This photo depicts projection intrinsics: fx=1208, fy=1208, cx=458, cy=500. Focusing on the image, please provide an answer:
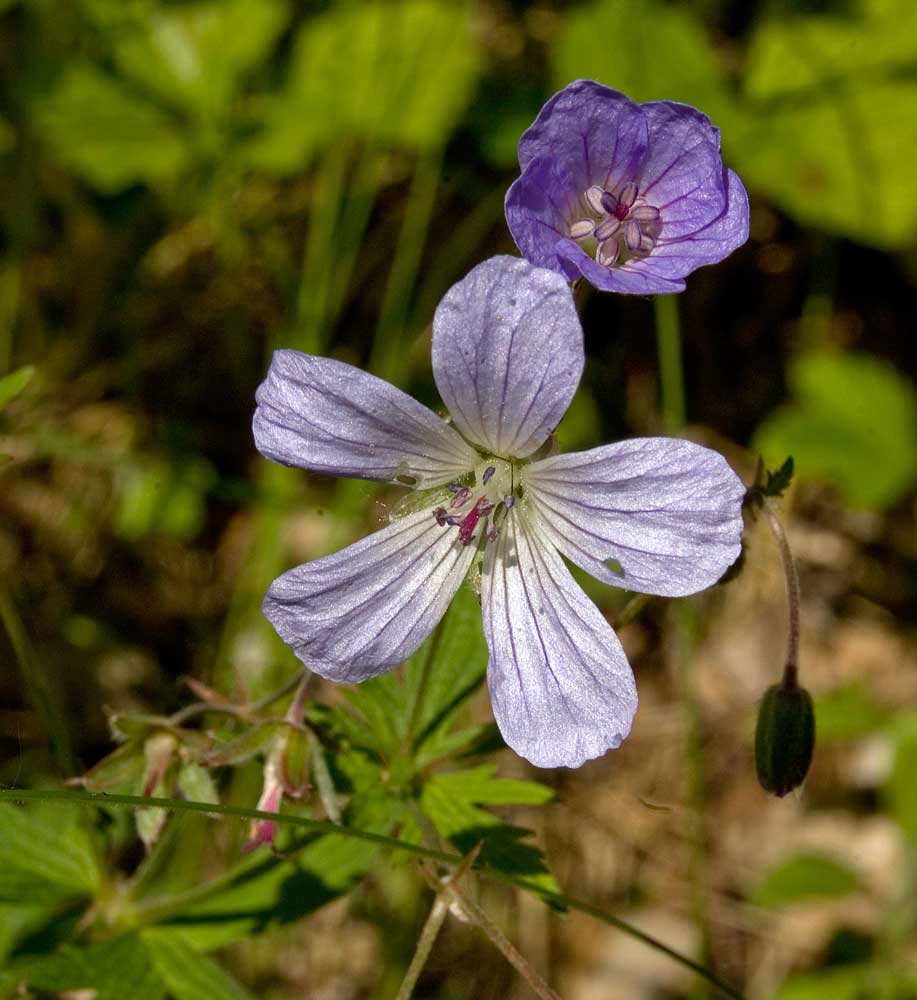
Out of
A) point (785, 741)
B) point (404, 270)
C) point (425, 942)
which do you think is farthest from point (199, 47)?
point (425, 942)

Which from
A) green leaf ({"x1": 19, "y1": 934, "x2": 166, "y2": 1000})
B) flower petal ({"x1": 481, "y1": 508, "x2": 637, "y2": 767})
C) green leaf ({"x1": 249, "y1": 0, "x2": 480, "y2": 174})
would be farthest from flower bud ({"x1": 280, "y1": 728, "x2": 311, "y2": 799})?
green leaf ({"x1": 249, "y1": 0, "x2": 480, "y2": 174})

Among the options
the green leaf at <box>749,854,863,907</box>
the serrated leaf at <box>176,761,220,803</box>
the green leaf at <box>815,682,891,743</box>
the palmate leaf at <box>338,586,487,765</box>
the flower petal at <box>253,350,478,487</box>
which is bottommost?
the green leaf at <box>749,854,863,907</box>

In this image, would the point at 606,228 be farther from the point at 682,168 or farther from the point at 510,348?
the point at 510,348

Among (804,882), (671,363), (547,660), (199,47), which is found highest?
(199,47)

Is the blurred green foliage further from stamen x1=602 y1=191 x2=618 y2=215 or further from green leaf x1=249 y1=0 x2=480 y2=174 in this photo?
stamen x1=602 y1=191 x2=618 y2=215

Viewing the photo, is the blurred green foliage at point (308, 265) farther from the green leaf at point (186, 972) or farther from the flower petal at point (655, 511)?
the flower petal at point (655, 511)

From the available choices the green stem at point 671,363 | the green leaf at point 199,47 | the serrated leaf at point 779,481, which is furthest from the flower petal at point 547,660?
the green leaf at point 199,47
